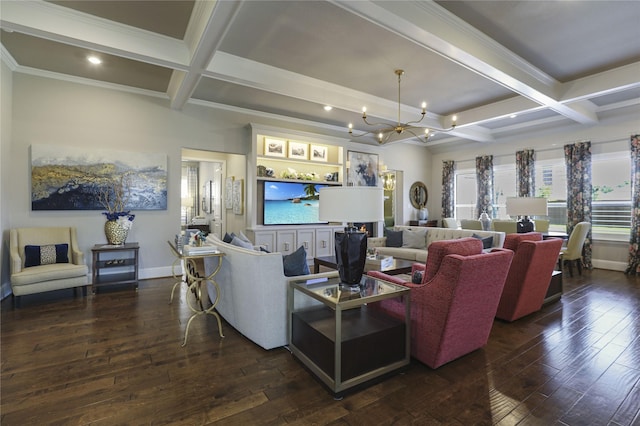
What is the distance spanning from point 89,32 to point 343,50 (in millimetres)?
2695

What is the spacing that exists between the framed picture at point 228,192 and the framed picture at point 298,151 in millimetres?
1637

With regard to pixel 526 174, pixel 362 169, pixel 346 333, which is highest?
pixel 362 169

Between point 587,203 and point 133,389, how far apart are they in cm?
782

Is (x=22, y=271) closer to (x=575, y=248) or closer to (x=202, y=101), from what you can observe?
(x=202, y=101)

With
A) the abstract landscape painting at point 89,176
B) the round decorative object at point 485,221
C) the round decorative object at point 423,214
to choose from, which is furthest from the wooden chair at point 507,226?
the abstract landscape painting at point 89,176

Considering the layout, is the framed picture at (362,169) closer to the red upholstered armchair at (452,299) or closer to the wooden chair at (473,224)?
the wooden chair at (473,224)

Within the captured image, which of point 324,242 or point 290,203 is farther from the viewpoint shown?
point 324,242

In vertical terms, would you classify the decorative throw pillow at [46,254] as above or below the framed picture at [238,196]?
below

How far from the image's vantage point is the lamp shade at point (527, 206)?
543 centimetres

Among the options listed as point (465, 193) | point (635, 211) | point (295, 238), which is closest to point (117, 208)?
point (295, 238)

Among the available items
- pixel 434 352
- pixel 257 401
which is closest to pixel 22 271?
pixel 257 401

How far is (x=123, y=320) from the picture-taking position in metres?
3.26

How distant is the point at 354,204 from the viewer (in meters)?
2.27

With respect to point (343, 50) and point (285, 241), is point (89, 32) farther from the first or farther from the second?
point (285, 241)
